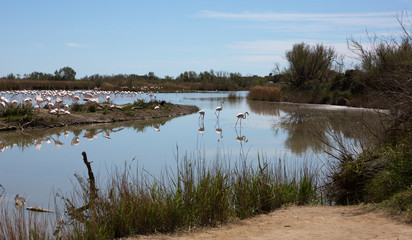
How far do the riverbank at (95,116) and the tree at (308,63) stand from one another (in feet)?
52.2

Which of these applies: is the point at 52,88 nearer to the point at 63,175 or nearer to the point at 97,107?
the point at 97,107

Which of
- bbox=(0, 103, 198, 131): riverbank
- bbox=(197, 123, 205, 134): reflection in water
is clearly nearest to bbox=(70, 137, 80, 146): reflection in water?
bbox=(0, 103, 198, 131): riverbank

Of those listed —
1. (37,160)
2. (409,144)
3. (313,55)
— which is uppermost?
(313,55)

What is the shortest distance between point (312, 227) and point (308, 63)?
112 ft

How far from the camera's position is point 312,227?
4660 millimetres

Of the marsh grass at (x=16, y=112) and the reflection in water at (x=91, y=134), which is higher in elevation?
the marsh grass at (x=16, y=112)

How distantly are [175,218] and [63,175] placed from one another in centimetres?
420

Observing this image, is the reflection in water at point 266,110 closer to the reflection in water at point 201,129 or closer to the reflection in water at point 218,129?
the reflection in water at point 218,129

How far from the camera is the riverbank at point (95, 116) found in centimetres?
1554

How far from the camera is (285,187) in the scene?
239 inches

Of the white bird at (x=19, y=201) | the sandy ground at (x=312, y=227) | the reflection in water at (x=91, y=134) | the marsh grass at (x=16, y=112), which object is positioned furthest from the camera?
the marsh grass at (x=16, y=112)

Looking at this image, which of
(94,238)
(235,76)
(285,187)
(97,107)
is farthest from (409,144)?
(235,76)

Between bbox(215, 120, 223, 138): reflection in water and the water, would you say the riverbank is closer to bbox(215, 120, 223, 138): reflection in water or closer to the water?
the water

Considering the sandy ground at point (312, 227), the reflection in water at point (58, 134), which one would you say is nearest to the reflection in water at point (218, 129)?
the reflection in water at point (58, 134)
